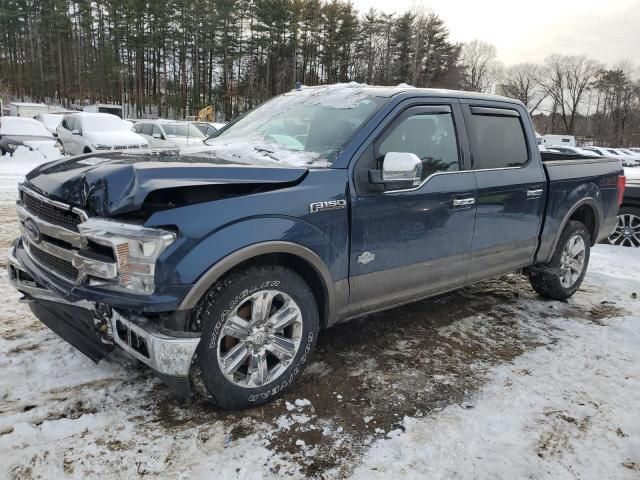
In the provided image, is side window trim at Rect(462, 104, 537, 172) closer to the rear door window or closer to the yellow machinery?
the rear door window

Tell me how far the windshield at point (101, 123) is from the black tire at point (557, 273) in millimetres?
13927

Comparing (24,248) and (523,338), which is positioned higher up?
(24,248)

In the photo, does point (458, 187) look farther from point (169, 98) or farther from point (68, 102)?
point (68, 102)

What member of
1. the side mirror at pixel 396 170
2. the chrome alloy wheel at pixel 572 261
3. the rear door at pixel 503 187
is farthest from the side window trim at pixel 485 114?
the chrome alloy wheel at pixel 572 261

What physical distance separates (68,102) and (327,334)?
61357 mm

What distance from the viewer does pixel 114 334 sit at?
100 inches

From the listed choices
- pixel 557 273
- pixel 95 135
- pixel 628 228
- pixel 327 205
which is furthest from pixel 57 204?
pixel 95 135

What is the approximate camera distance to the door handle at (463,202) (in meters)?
3.69

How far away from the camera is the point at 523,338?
13.8 feet

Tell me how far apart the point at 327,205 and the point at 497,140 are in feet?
6.86

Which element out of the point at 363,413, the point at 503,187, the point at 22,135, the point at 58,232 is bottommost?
the point at 363,413

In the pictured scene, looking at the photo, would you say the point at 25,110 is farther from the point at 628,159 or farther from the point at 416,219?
the point at 628,159

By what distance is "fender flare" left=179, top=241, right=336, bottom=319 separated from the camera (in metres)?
2.45

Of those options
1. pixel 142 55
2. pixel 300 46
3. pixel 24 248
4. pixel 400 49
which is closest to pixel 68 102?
pixel 142 55
